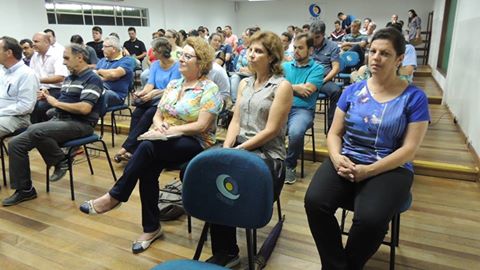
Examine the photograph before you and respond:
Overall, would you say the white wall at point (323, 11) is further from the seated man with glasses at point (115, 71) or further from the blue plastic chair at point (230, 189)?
the blue plastic chair at point (230, 189)

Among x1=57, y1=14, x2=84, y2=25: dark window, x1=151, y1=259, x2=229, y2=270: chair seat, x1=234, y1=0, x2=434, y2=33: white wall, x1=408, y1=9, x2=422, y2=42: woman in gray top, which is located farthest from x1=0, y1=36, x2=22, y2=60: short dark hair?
x1=234, y1=0, x2=434, y2=33: white wall

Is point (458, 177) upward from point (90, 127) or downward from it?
downward

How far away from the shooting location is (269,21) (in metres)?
14.5

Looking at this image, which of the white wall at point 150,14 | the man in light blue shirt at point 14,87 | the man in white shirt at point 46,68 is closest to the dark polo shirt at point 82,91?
the man in light blue shirt at point 14,87

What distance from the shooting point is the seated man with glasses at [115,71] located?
3.75 m

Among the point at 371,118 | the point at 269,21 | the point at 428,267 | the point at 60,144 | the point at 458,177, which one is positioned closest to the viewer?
the point at 371,118

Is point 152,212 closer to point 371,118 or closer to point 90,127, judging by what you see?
point 90,127

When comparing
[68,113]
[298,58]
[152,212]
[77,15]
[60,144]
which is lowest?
[152,212]

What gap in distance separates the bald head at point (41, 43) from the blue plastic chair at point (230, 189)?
317 cm

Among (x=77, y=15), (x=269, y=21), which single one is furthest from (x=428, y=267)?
(x=269, y=21)

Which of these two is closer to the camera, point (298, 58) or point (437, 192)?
point (437, 192)

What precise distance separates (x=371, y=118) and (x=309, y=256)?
861mm

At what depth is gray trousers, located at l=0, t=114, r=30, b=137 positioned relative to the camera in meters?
2.71

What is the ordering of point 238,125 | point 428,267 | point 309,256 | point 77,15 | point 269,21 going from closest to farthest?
1. point 428,267
2. point 309,256
3. point 238,125
4. point 77,15
5. point 269,21
